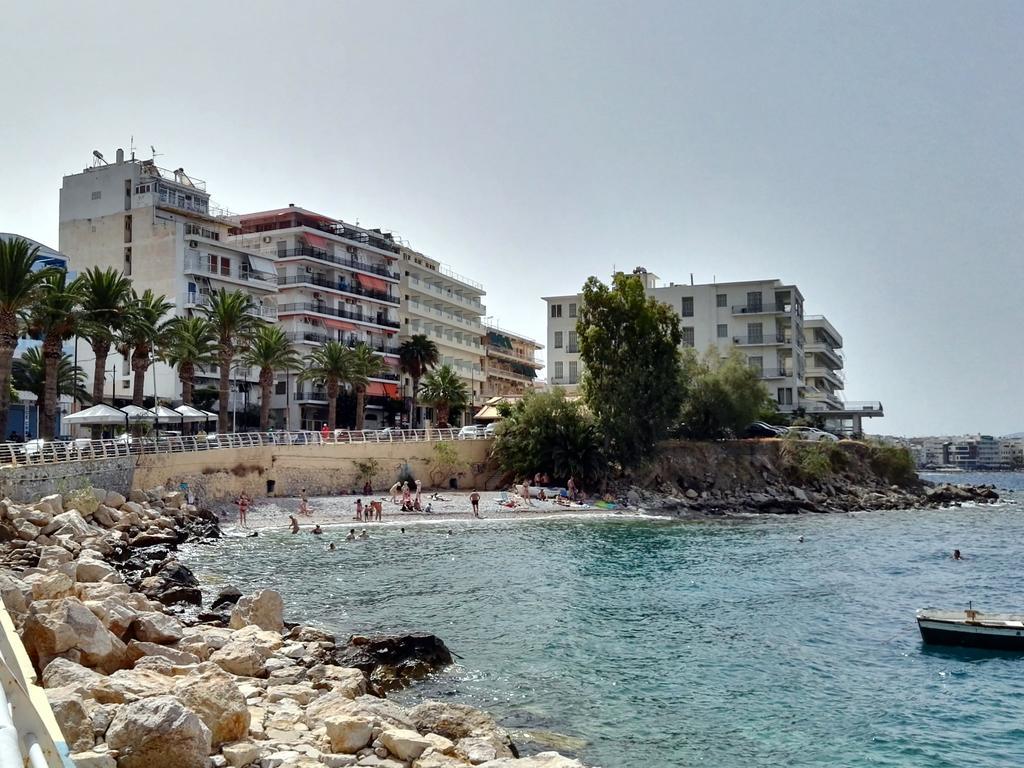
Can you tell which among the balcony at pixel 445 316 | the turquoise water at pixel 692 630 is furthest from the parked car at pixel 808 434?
the balcony at pixel 445 316

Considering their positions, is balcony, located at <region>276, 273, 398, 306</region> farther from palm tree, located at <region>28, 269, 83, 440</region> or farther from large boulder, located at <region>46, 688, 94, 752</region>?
large boulder, located at <region>46, 688, 94, 752</region>

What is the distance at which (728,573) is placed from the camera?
29.6 meters

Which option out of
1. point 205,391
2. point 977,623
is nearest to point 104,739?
point 977,623

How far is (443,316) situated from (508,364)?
59.6 ft

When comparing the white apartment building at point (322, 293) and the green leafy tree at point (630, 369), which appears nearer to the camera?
the green leafy tree at point (630, 369)

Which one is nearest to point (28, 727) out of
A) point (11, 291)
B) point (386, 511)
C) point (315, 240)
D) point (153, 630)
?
point (153, 630)

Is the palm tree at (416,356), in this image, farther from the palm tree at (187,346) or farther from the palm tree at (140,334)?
the palm tree at (140,334)

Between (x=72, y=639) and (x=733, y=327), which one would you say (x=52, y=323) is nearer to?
(x=72, y=639)

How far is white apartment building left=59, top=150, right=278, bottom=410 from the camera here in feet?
224

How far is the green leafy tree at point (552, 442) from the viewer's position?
55531mm

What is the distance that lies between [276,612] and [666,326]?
4340cm

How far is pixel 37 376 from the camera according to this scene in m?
55.3

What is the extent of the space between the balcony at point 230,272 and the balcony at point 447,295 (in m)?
19.0

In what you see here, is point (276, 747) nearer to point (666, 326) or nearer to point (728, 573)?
point (728, 573)
